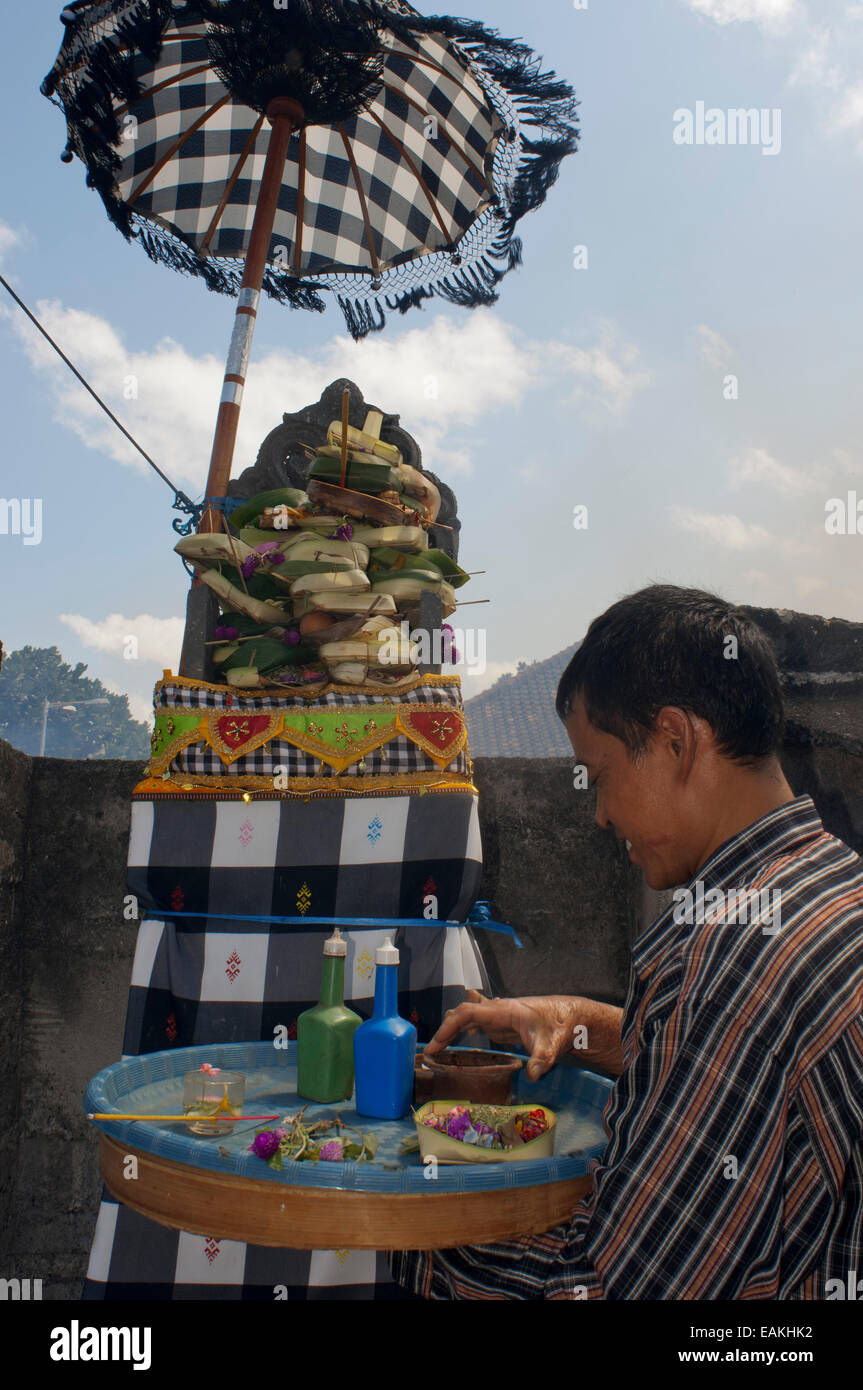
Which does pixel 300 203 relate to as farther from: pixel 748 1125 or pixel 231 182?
pixel 748 1125

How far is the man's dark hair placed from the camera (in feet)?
4.56

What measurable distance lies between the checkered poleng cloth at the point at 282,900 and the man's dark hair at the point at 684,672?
44.1 inches

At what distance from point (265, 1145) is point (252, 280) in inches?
124

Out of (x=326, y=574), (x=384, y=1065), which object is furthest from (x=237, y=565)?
(x=384, y=1065)

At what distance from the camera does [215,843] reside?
249cm

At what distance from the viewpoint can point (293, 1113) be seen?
63.6 inches

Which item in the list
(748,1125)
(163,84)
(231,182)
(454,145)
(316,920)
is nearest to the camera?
(748,1125)

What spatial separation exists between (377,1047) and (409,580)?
1.60m

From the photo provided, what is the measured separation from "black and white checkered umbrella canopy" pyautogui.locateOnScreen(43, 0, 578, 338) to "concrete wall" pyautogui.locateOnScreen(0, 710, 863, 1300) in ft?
7.99

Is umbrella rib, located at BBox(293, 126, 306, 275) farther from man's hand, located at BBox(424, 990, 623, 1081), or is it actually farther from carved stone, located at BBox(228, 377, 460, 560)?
man's hand, located at BBox(424, 990, 623, 1081)

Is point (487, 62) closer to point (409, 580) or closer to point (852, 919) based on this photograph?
point (409, 580)

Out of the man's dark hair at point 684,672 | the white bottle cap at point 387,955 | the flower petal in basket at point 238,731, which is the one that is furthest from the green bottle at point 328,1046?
the flower petal in basket at point 238,731

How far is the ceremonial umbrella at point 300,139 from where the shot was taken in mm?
3084
